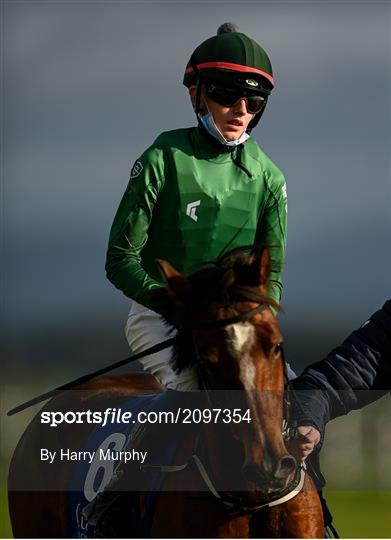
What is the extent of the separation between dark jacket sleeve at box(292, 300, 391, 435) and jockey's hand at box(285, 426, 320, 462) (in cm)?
11

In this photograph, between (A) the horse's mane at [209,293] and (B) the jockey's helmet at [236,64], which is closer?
(A) the horse's mane at [209,293]

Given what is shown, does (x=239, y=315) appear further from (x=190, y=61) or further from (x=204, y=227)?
(x=190, y=61)

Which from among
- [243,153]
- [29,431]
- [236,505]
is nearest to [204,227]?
[243,153]

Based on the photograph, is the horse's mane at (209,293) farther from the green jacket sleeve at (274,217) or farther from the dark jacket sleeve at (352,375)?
the green jacket sleeve at (274,217)

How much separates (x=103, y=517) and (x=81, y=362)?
1759mm

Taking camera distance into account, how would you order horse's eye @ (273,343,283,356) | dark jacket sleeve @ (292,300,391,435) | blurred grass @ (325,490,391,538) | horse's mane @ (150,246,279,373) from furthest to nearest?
blurred grass @ (325,490,391,538), dark jacket sleeve @ (292,300,391,435), horse's mane @ (150,246,279,373), horse's eye @ (273,343,283,356)

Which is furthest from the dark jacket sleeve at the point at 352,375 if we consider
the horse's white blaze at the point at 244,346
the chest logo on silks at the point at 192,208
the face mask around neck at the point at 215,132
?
the face mask around neck at the point at 215,132

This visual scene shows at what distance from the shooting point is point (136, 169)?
473cm

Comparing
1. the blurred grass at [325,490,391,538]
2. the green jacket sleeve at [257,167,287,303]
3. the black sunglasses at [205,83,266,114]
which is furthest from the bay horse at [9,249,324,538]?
the blurred grass at [325,490,391,538]

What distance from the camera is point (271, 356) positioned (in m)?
3.98

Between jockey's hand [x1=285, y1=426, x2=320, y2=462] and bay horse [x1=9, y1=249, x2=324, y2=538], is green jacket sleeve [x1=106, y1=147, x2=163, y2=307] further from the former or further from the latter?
jockey's hand [x1=285, y1=426, x2=320, y2=462]

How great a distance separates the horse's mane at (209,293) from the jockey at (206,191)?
344 mm

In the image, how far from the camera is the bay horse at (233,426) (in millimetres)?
3904

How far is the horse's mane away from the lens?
4.11 metres
